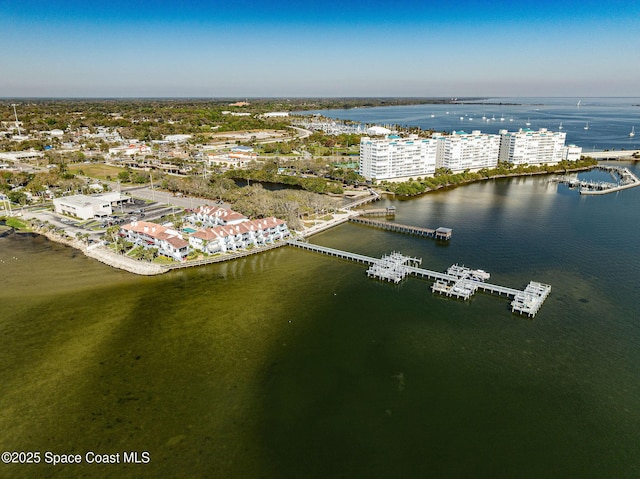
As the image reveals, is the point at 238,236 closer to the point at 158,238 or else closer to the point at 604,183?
the point at 158,238

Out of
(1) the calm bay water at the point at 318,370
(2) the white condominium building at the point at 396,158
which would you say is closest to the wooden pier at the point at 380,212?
(1) the calm bay water at the point at 318,370

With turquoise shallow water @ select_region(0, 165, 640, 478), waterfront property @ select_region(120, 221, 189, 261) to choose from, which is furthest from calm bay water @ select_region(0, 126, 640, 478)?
waterfront property @ select_region(120, 221, 189, 261)

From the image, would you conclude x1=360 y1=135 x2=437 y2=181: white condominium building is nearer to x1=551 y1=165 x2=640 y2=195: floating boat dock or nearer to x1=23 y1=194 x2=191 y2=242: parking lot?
x1=551 y1=165 x2=640 y2=195: floating boat dock

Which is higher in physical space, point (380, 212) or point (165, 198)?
point (165, 198)

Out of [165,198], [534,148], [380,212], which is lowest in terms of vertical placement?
[380,212]

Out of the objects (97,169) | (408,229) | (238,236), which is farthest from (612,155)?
(97,169)

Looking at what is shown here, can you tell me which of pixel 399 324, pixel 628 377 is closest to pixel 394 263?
pixel 399 324

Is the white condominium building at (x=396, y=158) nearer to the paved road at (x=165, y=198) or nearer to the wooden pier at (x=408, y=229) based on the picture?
the wooden pier at (x=408, y=229)

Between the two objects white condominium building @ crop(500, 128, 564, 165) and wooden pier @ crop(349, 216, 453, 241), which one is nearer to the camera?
wooden pier @ crop(349, 216, 453, 241)
